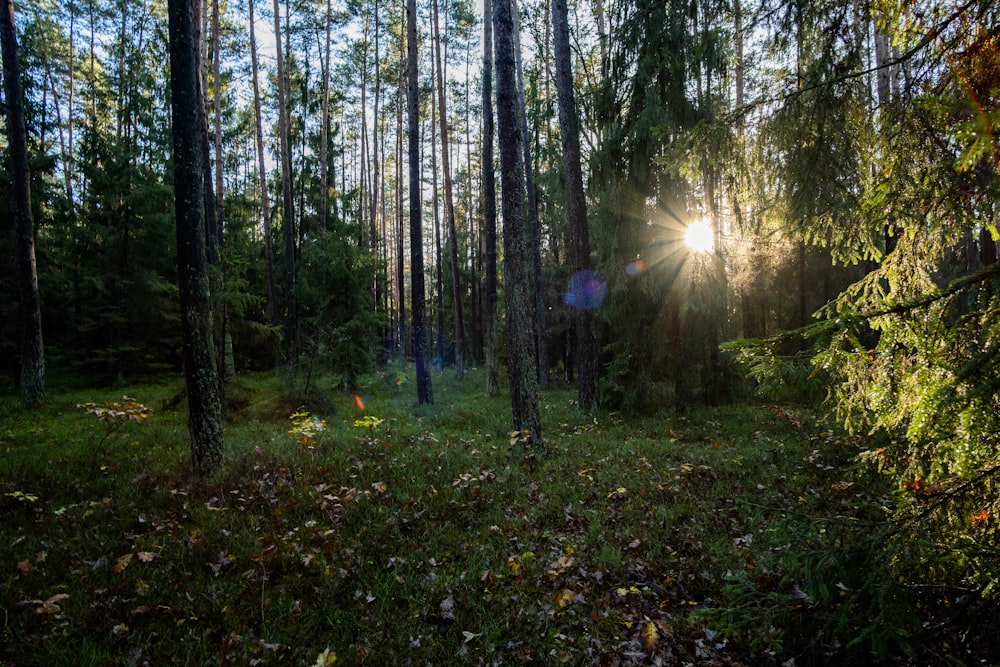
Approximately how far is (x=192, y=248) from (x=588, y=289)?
27.6 ft

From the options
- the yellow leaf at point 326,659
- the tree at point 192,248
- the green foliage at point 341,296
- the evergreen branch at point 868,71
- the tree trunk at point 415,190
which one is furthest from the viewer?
the green foliage at point 341,296

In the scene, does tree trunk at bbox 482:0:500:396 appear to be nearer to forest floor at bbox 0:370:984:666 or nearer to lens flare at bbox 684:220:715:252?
lens flare at bbox 684:220:715:252

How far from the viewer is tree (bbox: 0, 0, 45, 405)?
12.1m

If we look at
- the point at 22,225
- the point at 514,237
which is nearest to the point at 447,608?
the point at 514,237

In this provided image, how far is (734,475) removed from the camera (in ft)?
23.9

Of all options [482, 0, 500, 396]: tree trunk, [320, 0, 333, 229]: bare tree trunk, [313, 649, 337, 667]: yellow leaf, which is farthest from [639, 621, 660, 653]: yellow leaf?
[320, 0, 333, 229]: bare tree trunk

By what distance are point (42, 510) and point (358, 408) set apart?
8.56 metres

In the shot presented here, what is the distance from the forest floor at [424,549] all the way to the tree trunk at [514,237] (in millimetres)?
902

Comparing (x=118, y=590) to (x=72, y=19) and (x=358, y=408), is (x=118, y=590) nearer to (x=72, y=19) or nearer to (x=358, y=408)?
(x=358, y=408)

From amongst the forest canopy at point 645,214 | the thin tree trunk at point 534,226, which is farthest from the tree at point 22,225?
the thin tree trunk at point 534,226

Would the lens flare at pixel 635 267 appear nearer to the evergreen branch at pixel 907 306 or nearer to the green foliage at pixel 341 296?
the evergreen branch at pixel 907 306

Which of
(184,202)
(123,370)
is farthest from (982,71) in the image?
(123,370)

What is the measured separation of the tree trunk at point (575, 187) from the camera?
11461 mm

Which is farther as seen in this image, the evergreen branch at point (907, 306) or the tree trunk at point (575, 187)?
the tree trunk at point (575, 187)
